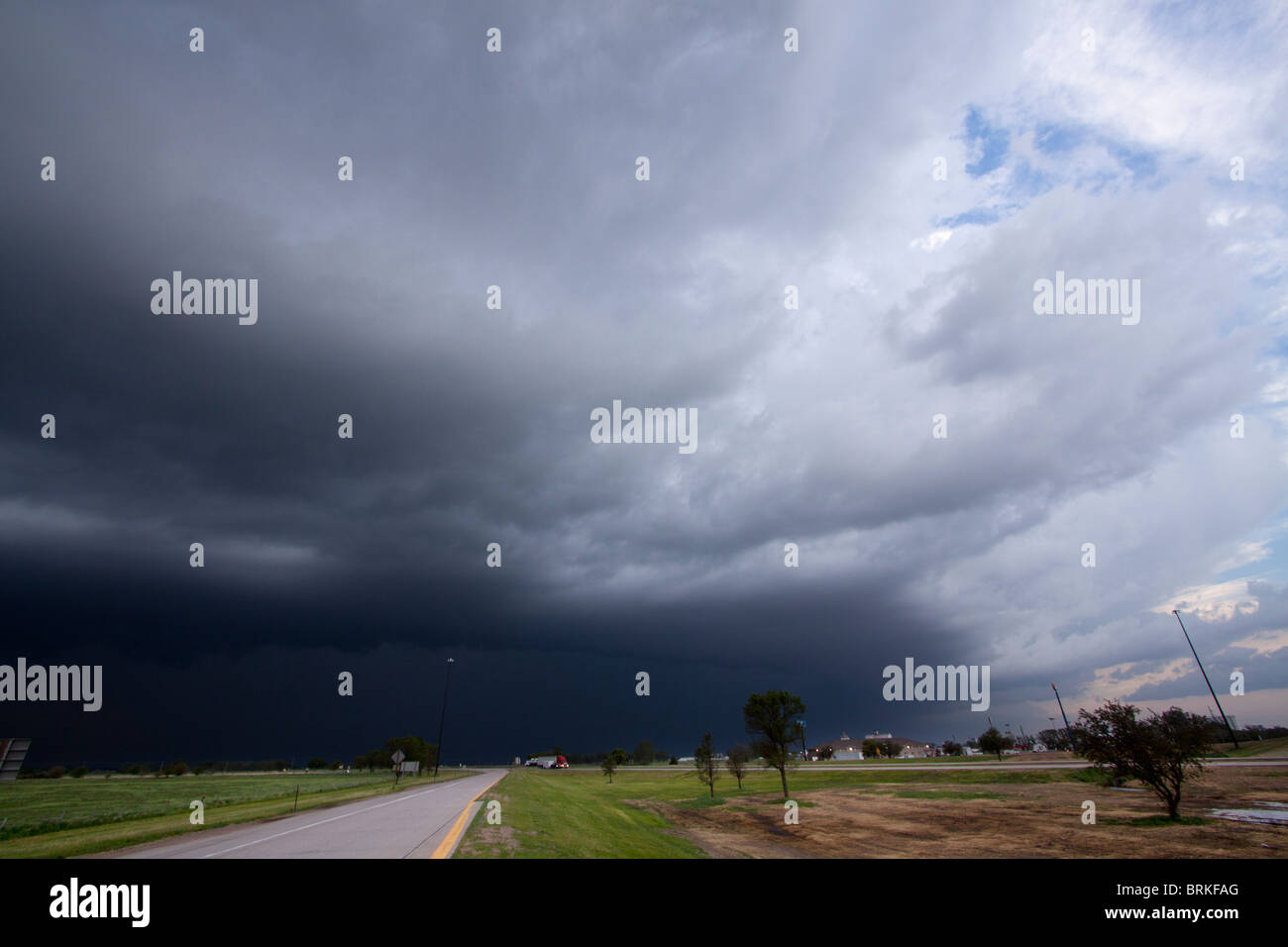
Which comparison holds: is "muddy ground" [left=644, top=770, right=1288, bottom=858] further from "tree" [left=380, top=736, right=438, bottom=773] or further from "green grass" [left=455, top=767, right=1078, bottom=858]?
"tree" [left=380, top=736, right=438, bottom=773]

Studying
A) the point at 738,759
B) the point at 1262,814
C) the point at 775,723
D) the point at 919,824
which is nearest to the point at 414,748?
the point at 738,759

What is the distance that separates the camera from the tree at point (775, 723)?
152 ft

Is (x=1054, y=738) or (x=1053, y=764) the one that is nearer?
(x=1053, y=764)

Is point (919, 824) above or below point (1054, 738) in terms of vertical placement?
above

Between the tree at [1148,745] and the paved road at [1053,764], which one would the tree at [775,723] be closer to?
the tree at [1148,745]

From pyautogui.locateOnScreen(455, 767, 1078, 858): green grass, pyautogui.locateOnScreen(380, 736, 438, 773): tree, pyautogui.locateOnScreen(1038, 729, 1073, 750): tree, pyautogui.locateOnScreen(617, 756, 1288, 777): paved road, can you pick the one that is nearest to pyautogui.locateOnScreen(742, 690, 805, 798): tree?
pyautogui.locateOnScreen(455, 767, 1078, 858): green grass

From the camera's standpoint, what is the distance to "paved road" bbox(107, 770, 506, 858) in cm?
1323

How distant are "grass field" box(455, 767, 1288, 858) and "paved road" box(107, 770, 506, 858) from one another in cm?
104

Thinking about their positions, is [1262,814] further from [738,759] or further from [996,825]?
[738,759]

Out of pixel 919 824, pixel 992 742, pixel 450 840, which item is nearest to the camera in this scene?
pixel 450 840

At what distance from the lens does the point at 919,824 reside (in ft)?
97.8

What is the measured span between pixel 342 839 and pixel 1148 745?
34.6m
